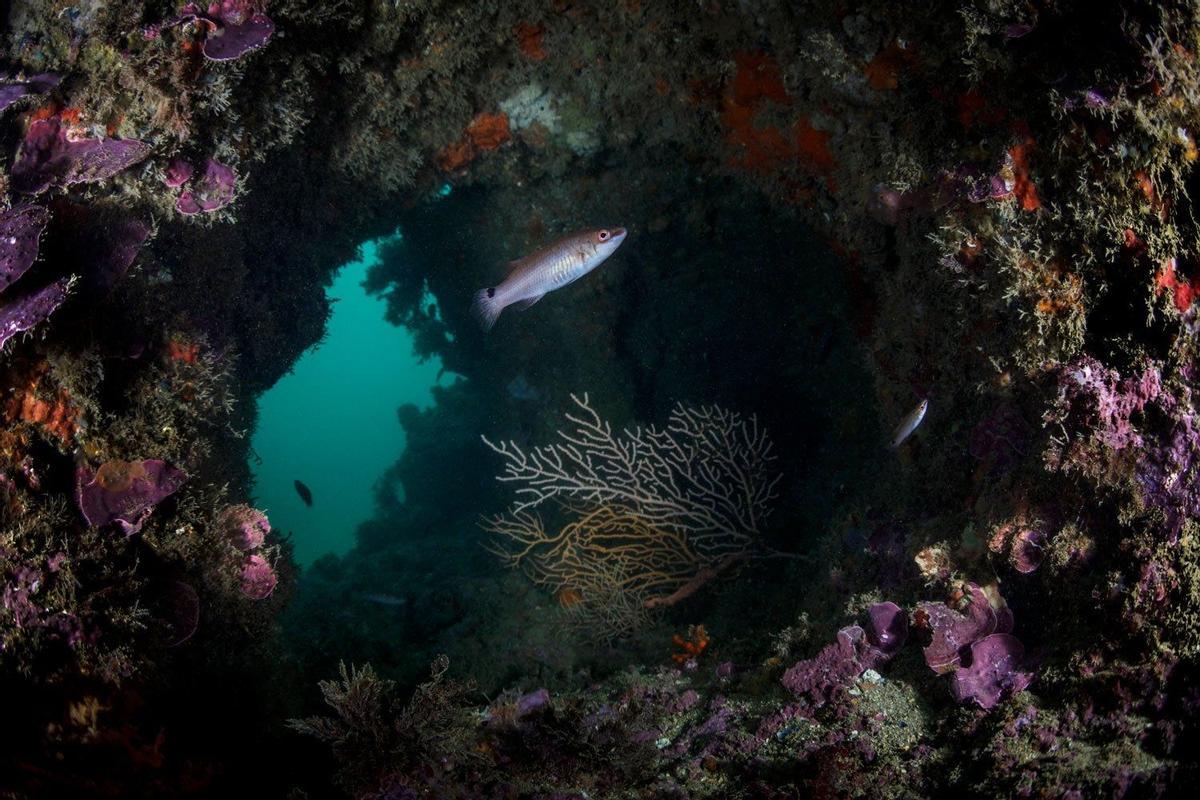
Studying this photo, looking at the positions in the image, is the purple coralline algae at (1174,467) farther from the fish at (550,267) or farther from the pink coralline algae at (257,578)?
the pink coralline algae at (257,578)

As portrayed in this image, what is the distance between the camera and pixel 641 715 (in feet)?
10.3

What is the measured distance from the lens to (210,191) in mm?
3523

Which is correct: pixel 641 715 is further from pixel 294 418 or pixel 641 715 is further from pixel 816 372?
pixel 294 418

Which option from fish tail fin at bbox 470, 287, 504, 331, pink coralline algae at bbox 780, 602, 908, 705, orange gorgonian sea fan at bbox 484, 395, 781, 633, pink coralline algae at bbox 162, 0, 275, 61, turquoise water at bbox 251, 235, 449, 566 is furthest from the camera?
turquoise water at bbox 251, 235, 449, 566

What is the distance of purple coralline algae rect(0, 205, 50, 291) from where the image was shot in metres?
2.40

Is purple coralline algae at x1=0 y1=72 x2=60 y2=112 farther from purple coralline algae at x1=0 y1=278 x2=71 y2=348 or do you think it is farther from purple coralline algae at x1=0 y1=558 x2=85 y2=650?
purple coralline algae at x1=0 y1=558 x2=85 y2=650

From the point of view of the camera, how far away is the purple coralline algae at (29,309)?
2.42 metres

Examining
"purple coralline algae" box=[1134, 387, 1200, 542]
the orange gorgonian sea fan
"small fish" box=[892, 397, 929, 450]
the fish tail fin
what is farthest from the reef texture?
the fish tail fin

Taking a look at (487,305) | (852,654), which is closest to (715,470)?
(852,654)

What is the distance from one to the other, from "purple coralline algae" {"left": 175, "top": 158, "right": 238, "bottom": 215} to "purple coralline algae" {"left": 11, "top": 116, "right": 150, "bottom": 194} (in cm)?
42

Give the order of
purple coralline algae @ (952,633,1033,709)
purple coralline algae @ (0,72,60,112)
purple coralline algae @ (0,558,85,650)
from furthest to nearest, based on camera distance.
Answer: purple coralline algae @ (0,72,60,112)
purple coralline algae @ (952,633,1033,709)
purple coralline algae @ (0,558,85,650)

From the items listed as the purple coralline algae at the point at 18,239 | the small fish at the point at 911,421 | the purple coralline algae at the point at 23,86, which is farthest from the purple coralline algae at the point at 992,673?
the purple coralline algae at the point at 23,86

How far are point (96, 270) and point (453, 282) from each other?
6448 mm

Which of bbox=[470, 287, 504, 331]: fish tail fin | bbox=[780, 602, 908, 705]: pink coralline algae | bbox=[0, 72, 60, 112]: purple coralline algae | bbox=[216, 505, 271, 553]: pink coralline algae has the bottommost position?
bbox=[780, 602, 908, 705]: pink coralline algae
